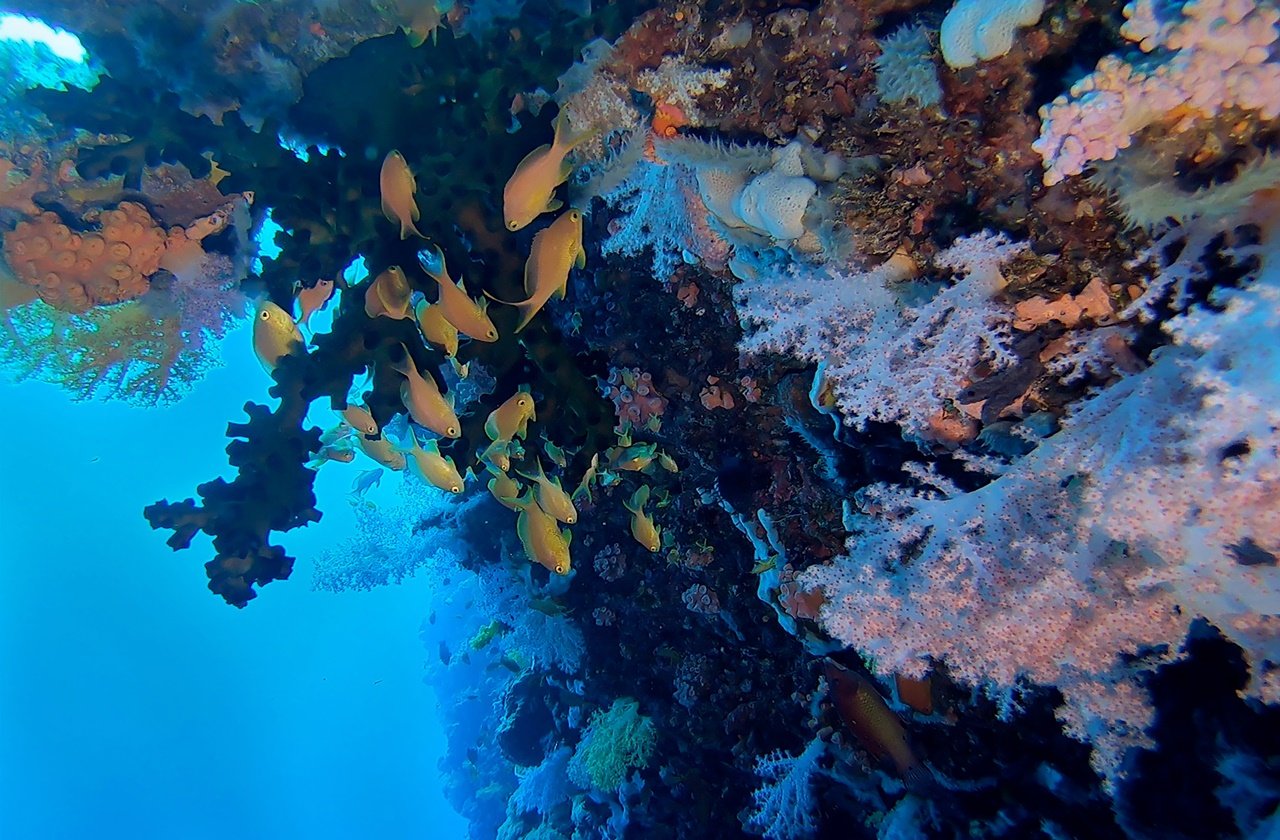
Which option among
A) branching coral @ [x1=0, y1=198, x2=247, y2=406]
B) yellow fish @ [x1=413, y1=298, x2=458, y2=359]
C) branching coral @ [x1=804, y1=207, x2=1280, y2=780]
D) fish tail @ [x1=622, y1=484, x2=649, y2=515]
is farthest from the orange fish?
branching coral @ [x1=0, y1=198, x2=247, y2=406]

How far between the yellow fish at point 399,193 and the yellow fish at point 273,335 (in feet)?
2.68

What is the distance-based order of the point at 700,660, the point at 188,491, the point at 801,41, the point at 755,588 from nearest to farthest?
the point at 801,41, the point at 755,588, the point at 700,660, the point at 188,491

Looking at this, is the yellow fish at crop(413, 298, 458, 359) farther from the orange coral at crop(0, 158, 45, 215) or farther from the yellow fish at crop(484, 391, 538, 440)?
the orange coral at crop(0, 158, 45, 215)

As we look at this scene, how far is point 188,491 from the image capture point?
47.6 m

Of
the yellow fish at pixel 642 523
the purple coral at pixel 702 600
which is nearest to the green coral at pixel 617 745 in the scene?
the purple coral at pixel 702 600

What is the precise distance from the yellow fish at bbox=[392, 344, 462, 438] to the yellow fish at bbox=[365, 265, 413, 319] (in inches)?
9.3

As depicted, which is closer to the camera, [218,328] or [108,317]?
[108,317]

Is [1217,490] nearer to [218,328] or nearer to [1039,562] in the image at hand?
[1039,562]

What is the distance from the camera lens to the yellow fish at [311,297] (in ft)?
11.5

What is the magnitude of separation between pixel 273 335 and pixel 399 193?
3.63 feet

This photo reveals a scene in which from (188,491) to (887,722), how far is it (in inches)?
2268

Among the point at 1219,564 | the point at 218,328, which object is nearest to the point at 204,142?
the point at 218,328

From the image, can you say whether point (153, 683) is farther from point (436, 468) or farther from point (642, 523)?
point (642, 523)

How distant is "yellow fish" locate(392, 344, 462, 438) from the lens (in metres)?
3.02
